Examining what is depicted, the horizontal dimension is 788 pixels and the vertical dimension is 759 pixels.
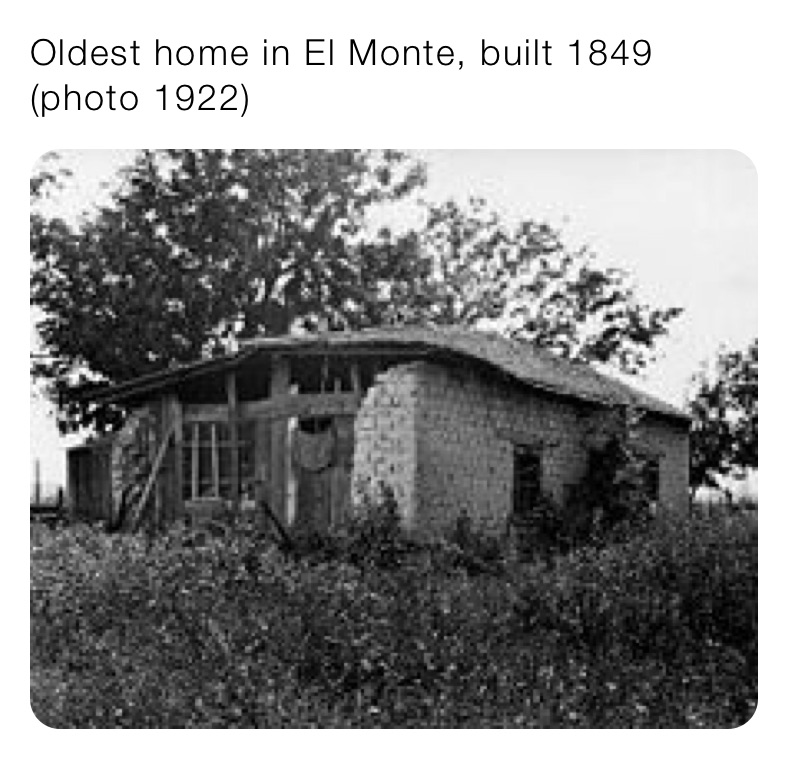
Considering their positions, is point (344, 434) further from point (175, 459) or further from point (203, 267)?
point (203, 267)

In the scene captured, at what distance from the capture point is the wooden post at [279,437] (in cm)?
1098

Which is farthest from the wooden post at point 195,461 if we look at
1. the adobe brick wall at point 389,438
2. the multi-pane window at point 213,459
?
the adobe brick wall at point 389,438

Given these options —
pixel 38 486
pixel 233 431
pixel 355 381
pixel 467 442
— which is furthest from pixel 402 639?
pixel 467 442

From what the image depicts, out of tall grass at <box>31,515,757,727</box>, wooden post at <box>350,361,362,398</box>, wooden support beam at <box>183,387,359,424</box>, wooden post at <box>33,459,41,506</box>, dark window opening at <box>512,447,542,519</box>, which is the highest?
wooden post at <box>350,361,362,398</box>

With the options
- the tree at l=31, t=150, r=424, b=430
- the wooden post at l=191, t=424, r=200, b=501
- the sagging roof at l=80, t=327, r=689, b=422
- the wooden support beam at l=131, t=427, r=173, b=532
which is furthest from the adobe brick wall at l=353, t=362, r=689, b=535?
the wooden support beam at l=131, t=427, r=173, b=532

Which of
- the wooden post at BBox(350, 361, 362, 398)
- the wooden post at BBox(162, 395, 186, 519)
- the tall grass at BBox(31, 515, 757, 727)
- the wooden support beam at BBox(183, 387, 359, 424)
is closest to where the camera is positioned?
the tall grass at BBox(31, 515, 757, 727)

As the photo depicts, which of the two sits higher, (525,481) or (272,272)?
(272,272)

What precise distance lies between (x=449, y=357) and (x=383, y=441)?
94 centimetres

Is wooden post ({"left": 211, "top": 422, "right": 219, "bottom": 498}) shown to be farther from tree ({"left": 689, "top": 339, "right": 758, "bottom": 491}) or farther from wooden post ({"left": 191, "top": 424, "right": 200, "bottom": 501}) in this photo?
tree ({"left": 689, "top": 339, "right": 758, "bottom": 491})

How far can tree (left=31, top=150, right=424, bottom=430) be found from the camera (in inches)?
355

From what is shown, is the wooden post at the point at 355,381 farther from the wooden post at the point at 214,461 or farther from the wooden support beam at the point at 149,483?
the wooden support beam at the point at 149,483

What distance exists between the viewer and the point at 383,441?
1177cm

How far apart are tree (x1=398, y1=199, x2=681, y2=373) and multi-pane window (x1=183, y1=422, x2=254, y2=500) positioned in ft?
5.61
